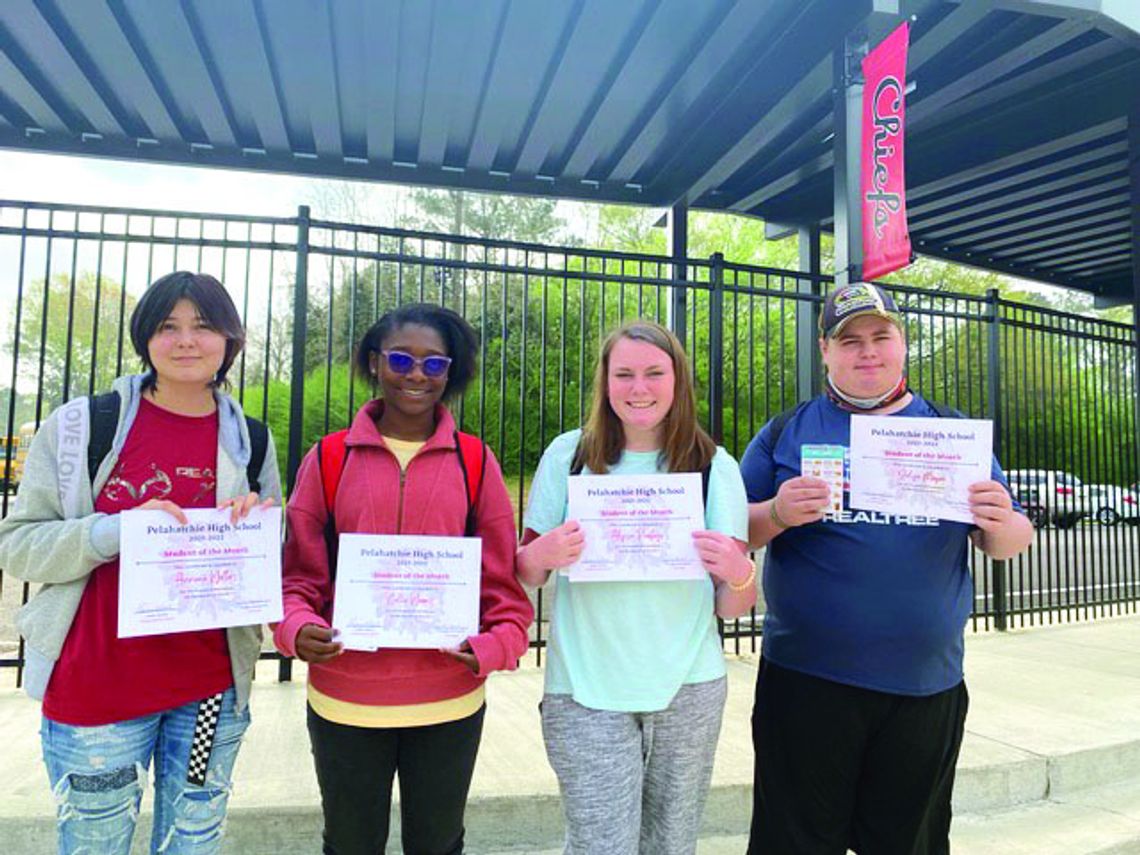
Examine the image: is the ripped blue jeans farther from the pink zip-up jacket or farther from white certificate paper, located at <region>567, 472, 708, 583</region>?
white certificate paper, located at <region>567, 472, 708, 583</region>

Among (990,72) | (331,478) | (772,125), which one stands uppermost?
(990,72)

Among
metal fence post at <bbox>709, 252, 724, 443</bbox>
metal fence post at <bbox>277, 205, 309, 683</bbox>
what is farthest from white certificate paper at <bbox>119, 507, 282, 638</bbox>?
metal fence post at <bbox>709, 252, 724, 443</bbox>

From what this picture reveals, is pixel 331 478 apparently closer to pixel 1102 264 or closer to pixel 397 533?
pixel 397 533

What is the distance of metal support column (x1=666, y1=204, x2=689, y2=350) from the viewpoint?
5618 millimetres

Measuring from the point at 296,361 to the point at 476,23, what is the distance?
2343mm

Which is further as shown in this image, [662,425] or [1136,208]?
[1136,208]

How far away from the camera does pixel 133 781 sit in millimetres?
1881

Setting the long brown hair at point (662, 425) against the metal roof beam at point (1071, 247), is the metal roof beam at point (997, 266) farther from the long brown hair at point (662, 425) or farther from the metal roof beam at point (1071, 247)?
the long brown hair at point (662, 425)

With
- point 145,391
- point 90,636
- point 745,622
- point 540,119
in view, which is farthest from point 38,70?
point 745,622

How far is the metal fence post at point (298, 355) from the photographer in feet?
14.6

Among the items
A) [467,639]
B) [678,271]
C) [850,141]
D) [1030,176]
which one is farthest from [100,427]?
[1030,176]

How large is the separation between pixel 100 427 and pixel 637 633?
57.7 inches

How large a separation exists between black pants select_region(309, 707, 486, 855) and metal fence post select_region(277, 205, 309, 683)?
9.04 ft

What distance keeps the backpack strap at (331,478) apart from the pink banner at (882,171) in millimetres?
3377
